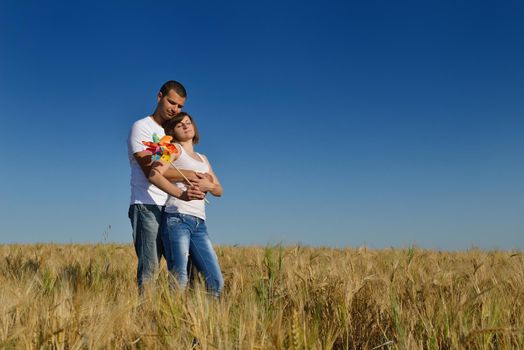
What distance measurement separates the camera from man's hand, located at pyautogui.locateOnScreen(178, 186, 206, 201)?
3.26 metres

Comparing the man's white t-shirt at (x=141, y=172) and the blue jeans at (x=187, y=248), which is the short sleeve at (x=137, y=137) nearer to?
the man's white t-shirt at (x=141, y=172)

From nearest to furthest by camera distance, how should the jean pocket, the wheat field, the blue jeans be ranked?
1. the wheat field
2. the blue jeans
3. the jean pocket

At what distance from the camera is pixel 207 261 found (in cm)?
342

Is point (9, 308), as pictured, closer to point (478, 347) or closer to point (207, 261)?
point (207, 261)

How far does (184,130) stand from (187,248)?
0.90 meters

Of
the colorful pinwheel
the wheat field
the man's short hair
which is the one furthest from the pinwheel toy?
the wheat field

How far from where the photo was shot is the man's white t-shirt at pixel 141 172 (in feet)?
11.4

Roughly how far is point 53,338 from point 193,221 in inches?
60.9

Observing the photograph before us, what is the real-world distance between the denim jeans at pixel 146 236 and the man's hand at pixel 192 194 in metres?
0.35

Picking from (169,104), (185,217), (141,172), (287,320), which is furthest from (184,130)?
(287,320)

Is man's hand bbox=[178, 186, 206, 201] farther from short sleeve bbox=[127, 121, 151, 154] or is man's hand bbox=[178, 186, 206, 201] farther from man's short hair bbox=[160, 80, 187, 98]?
man's short hair bbox=[160, 80, 187, 98]

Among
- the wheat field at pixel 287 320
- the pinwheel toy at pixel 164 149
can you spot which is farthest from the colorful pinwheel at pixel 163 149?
the wheat field at pixel 287 320

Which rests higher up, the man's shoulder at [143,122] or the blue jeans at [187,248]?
the man's shoulder at [143,122]

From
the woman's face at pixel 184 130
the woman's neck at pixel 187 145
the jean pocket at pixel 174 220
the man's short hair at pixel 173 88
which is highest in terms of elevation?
the man's short hair at pixel 173 88
